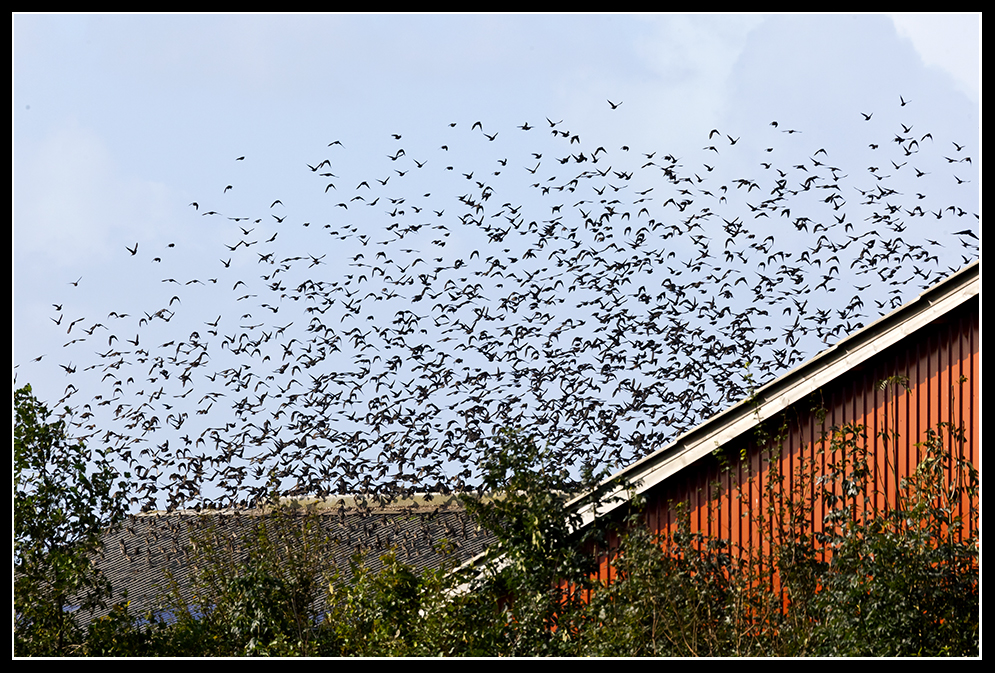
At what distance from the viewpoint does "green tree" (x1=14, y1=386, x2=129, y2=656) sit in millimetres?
4293

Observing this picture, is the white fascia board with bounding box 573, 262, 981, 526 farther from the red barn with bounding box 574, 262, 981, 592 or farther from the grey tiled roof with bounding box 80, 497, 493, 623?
the grey tiled roof with bounding box 80, 497, 493, 623

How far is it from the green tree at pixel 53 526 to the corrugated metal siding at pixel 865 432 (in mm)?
2579

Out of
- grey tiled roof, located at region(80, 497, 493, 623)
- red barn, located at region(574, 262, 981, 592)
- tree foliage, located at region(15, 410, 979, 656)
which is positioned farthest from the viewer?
grey tiled roof, located at region(80, 497, 493, 623)

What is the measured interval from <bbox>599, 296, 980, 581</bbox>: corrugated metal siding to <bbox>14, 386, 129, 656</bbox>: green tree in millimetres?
2579

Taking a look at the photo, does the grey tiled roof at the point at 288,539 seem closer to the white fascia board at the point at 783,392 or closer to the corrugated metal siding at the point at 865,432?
the white fascia board at the point at 783,392

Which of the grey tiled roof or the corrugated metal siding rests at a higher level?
the corrugated metal siding

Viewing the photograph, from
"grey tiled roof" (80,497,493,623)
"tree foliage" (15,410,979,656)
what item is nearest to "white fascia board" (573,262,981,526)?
"tree foliage" (15,410,979,656)

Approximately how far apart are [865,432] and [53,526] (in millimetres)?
4043

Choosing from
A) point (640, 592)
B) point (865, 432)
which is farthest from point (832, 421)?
point (640, 592)

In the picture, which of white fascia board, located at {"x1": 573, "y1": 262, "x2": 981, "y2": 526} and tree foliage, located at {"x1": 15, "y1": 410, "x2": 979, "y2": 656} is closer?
tree foliage, located at {"x1": 15, "y1": 410, "x2": 979, "y2": 656}

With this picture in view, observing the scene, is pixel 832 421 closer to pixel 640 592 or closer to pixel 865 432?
pixel 865 432

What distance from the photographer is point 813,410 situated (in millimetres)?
4324
